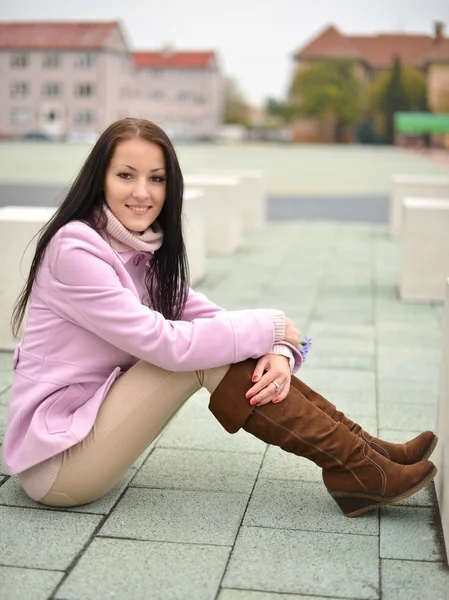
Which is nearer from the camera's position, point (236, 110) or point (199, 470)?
point (199, 470)

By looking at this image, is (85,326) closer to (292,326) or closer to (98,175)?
(98,175)

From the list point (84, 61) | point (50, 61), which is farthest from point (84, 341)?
point (84, 61)

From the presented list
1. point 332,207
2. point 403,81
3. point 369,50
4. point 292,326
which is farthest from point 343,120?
point 292,326

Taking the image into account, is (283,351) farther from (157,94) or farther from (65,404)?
(157,94)

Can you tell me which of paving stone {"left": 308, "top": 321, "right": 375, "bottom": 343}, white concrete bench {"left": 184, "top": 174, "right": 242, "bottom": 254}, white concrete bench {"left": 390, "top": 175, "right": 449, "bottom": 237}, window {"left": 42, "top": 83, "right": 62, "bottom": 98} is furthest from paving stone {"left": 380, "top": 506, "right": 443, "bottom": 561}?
window {"left": 42, "top": 83, "right": 62, "bottom": 98}

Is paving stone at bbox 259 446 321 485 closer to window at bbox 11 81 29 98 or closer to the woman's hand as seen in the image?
the woman's hand

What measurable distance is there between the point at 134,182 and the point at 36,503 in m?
1.12

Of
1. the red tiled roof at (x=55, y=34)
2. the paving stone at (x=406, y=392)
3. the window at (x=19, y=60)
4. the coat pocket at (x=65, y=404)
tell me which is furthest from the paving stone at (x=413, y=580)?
the window at (x=19, y=60)

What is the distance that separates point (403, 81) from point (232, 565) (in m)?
55.3

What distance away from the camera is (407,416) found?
408 cm

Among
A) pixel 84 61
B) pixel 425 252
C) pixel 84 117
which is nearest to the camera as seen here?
pixel 425 252

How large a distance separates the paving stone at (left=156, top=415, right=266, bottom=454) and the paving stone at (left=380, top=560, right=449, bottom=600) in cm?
109

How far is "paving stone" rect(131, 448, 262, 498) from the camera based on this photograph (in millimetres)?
3162

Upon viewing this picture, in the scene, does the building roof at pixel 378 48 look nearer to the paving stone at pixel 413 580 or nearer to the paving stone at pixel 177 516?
the paving stone at pixel 177 516
